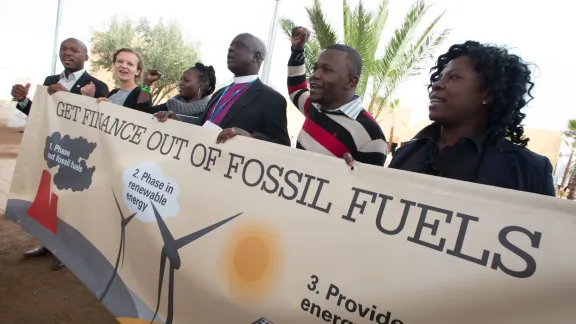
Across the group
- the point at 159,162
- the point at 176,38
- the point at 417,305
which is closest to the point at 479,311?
the point at 417,305

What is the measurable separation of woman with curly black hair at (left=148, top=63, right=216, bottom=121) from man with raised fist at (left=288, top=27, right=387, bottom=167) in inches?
47.5

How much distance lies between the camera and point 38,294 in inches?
95.3

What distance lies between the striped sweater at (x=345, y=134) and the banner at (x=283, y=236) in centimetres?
37

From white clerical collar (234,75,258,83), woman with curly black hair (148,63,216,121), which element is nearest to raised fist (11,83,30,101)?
woman with curly black hair (148,63,216,121)

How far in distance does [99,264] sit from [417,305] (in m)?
1.77

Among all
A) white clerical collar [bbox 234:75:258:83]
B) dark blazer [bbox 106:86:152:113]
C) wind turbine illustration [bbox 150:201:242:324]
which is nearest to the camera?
wind turbine illustration [bbox 150:201:242:324]

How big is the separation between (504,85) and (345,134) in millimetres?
713

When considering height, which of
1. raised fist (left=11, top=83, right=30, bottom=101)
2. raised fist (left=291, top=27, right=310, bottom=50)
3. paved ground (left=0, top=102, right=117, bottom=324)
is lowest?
paved ground (left=0, top=102, right=117, bottom=324)

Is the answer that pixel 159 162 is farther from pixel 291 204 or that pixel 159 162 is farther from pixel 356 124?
pixel 356 124

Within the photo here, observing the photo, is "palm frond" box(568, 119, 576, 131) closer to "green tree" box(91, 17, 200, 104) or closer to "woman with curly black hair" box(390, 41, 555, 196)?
"green tree" box(91, 17, 200, 104)

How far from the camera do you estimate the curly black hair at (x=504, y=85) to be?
54.9 inches

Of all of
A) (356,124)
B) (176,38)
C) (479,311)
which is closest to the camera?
(479,311)

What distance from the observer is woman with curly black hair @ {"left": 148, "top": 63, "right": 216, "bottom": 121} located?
2922 millimetres

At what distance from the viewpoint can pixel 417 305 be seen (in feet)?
3.62
